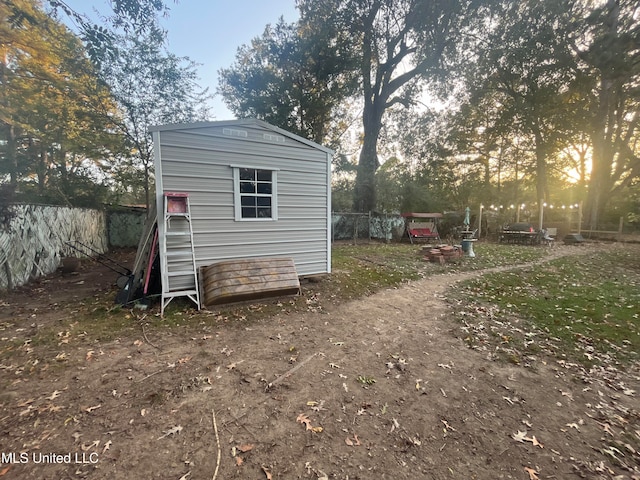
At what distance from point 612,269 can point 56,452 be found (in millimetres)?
13000

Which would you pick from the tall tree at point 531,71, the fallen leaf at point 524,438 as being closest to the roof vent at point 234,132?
the fallen leaf at point 524,438

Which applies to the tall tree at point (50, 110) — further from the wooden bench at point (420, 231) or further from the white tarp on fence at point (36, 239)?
the wooden bench at point (420, 231)

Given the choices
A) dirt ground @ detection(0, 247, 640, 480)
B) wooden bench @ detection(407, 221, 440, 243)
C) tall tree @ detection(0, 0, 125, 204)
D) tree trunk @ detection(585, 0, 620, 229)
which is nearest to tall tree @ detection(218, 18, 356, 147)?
tall tree @ detection(0, 0, 125, 204)

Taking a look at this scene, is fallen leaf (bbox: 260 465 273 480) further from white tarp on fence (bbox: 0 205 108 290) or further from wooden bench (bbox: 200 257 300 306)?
white tarp on fence (bbox: 0 205 108 290)

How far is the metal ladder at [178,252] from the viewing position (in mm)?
4895

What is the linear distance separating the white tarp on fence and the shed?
3.75 m

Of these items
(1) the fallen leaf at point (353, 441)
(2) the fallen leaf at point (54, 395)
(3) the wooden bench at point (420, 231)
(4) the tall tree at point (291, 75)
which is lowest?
(1) the fallen leaf at point (353, 441)

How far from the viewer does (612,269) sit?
8555 millimetres

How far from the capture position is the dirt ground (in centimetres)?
193

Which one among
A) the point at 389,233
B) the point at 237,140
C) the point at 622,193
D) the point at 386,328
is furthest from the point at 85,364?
the point at 622,193

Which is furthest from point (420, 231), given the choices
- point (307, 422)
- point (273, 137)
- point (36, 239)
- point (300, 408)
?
point (36, 239)

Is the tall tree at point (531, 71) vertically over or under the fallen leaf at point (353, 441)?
over

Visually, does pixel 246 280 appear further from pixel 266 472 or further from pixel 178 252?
pixel 266 472

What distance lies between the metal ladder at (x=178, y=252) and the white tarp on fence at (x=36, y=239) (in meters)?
3.62
